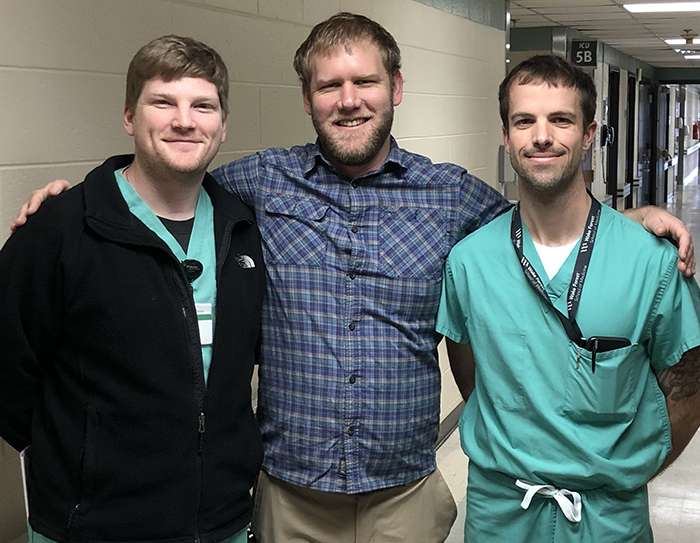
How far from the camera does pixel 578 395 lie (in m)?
1.69

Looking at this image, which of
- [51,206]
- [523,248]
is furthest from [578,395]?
[51,206]

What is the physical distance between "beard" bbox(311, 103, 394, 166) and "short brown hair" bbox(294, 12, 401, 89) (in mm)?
142

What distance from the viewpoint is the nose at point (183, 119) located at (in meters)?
1.62

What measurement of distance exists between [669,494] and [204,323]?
9.78 ft

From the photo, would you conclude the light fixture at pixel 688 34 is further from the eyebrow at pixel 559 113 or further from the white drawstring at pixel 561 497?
the white drawstring at pixel 561 497

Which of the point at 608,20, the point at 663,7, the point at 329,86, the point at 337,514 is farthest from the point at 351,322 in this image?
the point at 608,20

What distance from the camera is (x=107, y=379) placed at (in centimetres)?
153

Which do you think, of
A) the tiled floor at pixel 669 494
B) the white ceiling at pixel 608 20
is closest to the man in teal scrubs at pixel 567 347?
the tiled floor at pixel 669 494

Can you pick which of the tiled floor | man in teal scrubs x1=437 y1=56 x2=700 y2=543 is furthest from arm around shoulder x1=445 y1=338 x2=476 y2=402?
the tiled floor

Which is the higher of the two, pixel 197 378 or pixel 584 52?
pixel 584 52

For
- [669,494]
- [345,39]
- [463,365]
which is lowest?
[669,494]

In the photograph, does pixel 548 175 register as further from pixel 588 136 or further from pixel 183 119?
pixel 183 119

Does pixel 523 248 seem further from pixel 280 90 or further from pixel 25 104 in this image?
pixel 280 90

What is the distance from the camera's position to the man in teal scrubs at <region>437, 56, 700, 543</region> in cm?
170
